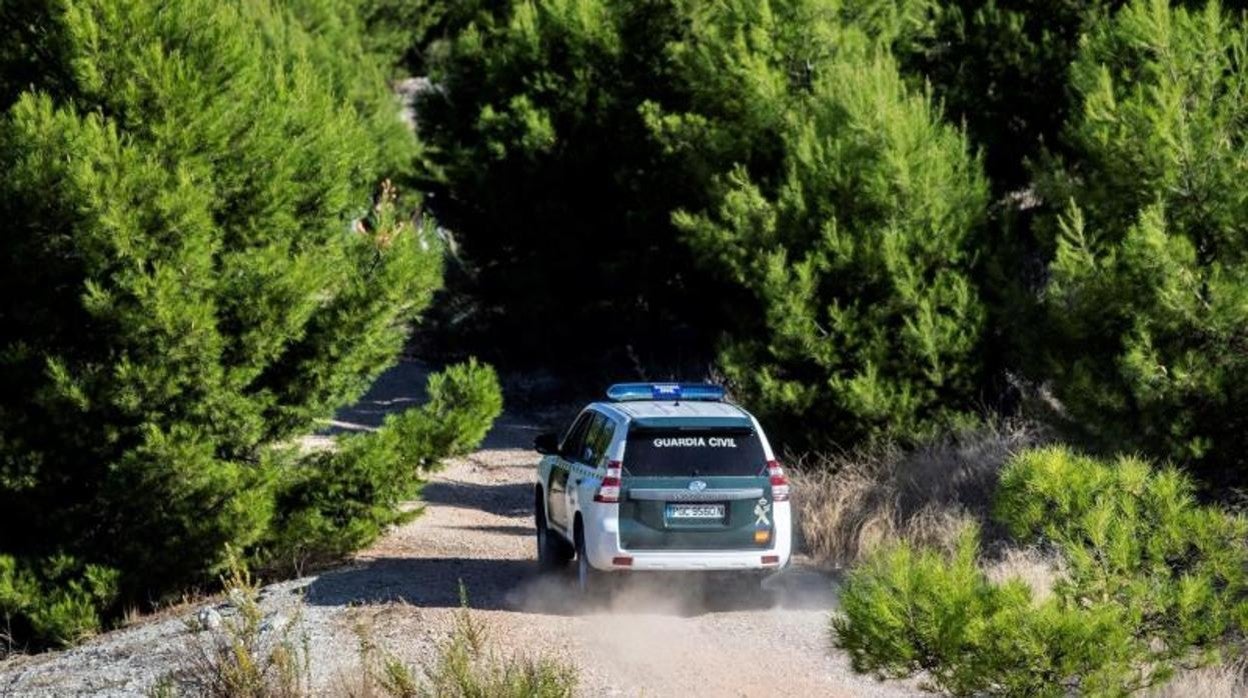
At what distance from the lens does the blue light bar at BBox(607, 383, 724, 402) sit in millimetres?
15312

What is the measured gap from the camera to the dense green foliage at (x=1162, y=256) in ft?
50.8

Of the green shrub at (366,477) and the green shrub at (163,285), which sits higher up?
the green shrub at (163,285)

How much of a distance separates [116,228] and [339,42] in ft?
85.6

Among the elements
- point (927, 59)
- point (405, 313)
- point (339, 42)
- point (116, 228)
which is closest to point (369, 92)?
point (339, 42)

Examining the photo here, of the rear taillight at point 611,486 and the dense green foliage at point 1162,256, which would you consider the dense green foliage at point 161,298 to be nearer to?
the rear taillight at point 611,486

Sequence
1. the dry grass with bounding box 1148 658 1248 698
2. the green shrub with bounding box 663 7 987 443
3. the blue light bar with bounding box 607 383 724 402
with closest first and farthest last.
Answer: the dry grass with bounding box 1148 658 1248 698 → the blue light bar with bounding box 607 383 724 402 → the green shrub with bounding box 663 7 987 443

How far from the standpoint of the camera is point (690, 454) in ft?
47.2

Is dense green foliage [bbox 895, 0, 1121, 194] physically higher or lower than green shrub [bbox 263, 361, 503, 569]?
higher

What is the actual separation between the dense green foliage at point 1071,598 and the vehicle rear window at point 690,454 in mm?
4905

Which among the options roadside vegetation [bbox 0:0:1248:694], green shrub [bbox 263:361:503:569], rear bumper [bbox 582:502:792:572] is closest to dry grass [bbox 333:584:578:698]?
rear bumper [bbox 582:502:792:572]

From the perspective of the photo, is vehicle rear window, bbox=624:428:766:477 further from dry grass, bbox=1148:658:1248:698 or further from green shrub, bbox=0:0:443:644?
green shrub, bbox=0:0:443:644

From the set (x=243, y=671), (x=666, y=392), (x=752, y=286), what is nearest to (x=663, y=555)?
(x=666, y=392)

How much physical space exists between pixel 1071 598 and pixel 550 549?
8.31 meters

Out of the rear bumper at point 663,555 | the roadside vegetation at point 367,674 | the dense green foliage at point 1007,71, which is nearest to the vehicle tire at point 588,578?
the rear bumper at point 663,555
